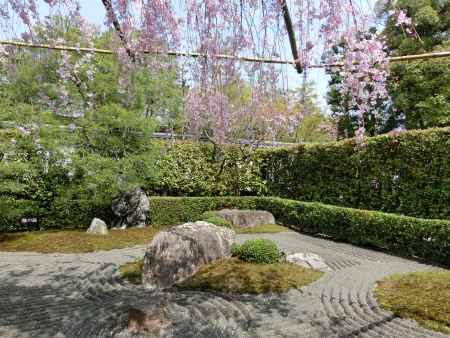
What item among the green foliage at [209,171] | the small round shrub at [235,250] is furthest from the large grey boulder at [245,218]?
the small round shrub at [235,250]

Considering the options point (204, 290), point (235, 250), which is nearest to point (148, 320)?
point (204, 290)

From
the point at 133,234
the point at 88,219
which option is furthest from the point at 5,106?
the point at 133,234

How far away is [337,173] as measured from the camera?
1081 cm

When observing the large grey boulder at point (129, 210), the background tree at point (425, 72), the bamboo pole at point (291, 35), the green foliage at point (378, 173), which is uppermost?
the background tree at point (425, 72)

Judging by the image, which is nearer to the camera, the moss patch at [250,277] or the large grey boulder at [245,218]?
the moss patch at [250,277]

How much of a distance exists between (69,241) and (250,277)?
219 inches

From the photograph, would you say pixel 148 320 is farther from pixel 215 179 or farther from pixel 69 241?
pixel 215 179

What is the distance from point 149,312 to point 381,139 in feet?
27.1

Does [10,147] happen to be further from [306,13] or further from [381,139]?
[381,139]

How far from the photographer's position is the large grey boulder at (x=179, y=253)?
552 cm

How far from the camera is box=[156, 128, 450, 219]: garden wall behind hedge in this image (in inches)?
321

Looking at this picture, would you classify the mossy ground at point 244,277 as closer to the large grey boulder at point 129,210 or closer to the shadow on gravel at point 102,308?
the shadow on gravel at point 102,308

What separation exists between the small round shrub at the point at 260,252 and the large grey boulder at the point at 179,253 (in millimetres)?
529

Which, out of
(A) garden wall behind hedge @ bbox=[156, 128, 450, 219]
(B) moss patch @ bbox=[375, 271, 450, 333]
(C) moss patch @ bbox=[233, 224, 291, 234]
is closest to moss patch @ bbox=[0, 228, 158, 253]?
(C) moss patch @ bbox=[233, 224, 291, 234]
